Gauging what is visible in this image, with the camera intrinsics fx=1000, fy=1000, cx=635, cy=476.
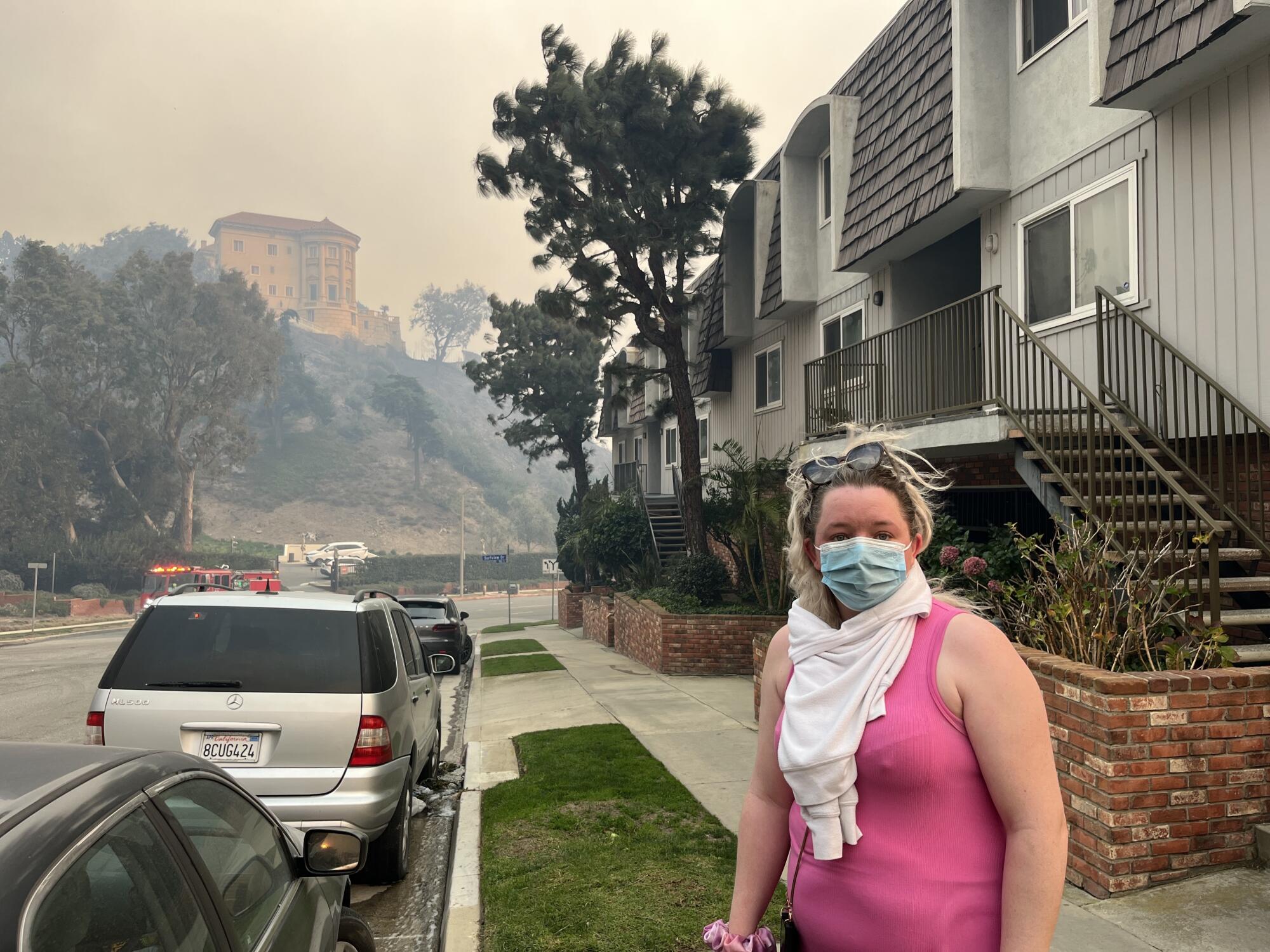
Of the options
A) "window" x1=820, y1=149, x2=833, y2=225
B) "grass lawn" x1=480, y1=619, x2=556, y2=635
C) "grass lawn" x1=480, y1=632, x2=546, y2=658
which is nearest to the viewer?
"window" x1=820, y1=149, x2=833, y2=225

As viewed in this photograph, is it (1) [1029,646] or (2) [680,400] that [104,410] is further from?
(1) [1029,646]

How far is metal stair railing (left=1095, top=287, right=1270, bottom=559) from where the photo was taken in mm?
7312

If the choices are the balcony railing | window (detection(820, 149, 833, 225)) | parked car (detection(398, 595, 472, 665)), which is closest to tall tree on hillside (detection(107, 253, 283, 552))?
parked car (detection(398, 595, 472, 665))

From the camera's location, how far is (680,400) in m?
19.6

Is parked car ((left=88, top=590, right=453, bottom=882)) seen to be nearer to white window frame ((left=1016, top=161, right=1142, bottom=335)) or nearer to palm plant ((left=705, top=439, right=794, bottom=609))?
white window frame ((left=1016, top=161, right=1142, bottom=335))

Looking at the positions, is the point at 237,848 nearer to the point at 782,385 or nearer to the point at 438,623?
the point at 438,623

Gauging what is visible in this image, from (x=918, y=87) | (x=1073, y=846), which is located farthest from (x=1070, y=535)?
(x=918, y=87)

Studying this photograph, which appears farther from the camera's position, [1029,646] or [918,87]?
[918,87]

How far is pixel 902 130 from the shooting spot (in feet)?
41.2

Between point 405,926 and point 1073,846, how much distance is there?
3.63 meters

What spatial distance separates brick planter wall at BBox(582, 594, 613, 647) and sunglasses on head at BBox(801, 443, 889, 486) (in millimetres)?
20852

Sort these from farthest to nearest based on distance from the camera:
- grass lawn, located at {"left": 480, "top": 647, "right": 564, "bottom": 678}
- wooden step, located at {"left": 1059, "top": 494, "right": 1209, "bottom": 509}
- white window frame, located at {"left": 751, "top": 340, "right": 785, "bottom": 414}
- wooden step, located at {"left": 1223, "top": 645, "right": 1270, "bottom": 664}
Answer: white window frame, located at {"left": 751, "top": 340, "right": 785, "bottom": 414}, grass lawn, located at {"left": 480, "top": 647, "right": 564, "bottom": 678}, wooden step, located at {"left": 1059, "top": 494, "right": 1209, "bottom": 509}, wooden step, located at {"left": 1223, "top": 645, "right": 1270, "bottom": 664}

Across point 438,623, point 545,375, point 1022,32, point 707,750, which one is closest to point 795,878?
point 707,750

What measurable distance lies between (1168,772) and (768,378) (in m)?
14.7
